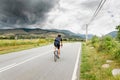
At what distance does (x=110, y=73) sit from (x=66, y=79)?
2127 mm

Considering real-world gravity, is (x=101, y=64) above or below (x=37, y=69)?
below

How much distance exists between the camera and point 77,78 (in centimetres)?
782

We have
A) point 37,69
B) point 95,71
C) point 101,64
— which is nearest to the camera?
point 95,71

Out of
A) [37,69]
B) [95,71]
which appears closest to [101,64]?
[95,71]

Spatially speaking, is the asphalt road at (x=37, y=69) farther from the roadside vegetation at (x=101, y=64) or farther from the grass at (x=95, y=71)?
the roadside vegetation at (x=101, y=64)

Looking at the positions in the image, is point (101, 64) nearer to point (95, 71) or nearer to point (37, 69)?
→ point (95, 71)

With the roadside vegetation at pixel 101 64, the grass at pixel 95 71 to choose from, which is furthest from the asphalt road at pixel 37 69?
the roadside vegetation at pixel 101 64

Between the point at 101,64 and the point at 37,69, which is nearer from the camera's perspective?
the point at 37,69

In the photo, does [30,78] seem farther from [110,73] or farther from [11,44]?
[11,44]

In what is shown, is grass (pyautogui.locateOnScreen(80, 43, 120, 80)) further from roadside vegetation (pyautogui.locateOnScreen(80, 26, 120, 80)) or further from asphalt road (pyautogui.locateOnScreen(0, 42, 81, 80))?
asphalt road (pyautogui.locateOnScreen(0, 42, 81, 80))

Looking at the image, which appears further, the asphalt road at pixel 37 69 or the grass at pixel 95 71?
the asphalt road at pixel 37 69

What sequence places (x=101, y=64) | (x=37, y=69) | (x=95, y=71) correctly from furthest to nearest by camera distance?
1. (x=101, y=64)
2. (x=37, y=69)
3. (x=95, y=71)

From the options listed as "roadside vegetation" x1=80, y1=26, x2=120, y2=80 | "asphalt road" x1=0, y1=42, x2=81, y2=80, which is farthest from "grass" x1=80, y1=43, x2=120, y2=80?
"asphalt road" x1=0, y1=42, x2=81, y2=80

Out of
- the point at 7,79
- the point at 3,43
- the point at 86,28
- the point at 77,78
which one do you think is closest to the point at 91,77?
the point at 77,78
